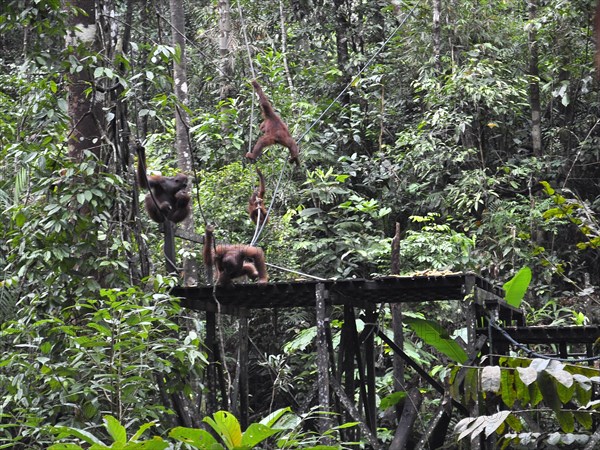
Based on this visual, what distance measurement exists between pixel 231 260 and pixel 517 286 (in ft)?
8.65

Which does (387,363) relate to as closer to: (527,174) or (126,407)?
(527,174)

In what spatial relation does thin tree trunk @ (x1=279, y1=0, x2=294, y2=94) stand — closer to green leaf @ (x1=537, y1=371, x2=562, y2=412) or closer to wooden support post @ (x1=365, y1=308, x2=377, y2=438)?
wooden support post @ (x1=365, y1=308, x2=377, y2=438)

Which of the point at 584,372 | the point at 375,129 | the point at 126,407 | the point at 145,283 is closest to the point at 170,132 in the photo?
the point at 375,129

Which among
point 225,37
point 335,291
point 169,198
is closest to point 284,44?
point 225,37

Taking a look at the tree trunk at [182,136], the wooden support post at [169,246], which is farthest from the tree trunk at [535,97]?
the wooden support post at [169,246]

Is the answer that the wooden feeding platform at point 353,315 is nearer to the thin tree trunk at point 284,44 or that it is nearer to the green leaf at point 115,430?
the green leaf at point 115,430

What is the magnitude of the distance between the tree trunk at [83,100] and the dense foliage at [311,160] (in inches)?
1.4

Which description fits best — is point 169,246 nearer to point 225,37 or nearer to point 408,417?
point 408,417

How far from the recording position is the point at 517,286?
23.7 feet

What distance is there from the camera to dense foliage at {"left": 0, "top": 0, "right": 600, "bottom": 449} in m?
5.13

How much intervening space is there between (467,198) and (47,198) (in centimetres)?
591

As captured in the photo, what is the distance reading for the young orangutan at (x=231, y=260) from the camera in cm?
613

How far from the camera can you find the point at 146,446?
78.4 inches

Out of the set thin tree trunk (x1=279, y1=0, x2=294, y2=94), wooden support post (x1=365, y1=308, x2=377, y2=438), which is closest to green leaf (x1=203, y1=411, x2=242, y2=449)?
wooden support post (x1=365, y1=308, x2=377, y2=438)
